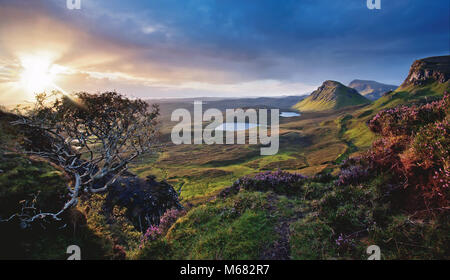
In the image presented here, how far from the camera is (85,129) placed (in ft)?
55.3

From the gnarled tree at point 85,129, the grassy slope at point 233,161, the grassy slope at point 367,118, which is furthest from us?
the grassy slope at point 367,118

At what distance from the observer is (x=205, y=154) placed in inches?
4596

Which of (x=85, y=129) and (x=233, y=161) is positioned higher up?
(x=85, y=129)

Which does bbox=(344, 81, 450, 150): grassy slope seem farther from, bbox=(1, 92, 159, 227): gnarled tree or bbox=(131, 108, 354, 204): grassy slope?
bbox=(1, 92, 159, 227): gnarled tree

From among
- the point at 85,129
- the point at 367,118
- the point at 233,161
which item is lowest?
the point at 233,161

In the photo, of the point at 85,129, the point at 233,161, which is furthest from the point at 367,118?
the point at 85,129

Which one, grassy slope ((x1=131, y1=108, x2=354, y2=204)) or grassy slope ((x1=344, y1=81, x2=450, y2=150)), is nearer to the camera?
grassy slope ((x1=131, y1=108, x2=354, y2=204))

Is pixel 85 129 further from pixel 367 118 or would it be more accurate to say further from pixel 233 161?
pixel 367 118

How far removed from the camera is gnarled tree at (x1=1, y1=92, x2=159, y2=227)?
42.9ft

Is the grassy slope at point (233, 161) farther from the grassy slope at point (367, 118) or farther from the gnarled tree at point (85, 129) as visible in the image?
the gnarled tree at point (85, 129)

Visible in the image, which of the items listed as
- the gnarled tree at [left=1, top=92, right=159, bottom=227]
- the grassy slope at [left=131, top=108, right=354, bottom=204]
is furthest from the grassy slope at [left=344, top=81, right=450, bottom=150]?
the gnarled tree at [left=1, top=92, right=159, bottom=227]

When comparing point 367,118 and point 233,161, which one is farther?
point 367,118

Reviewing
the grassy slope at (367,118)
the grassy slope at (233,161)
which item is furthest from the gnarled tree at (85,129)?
the grassy slope at (367,118)

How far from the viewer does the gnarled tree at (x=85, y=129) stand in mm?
13062
